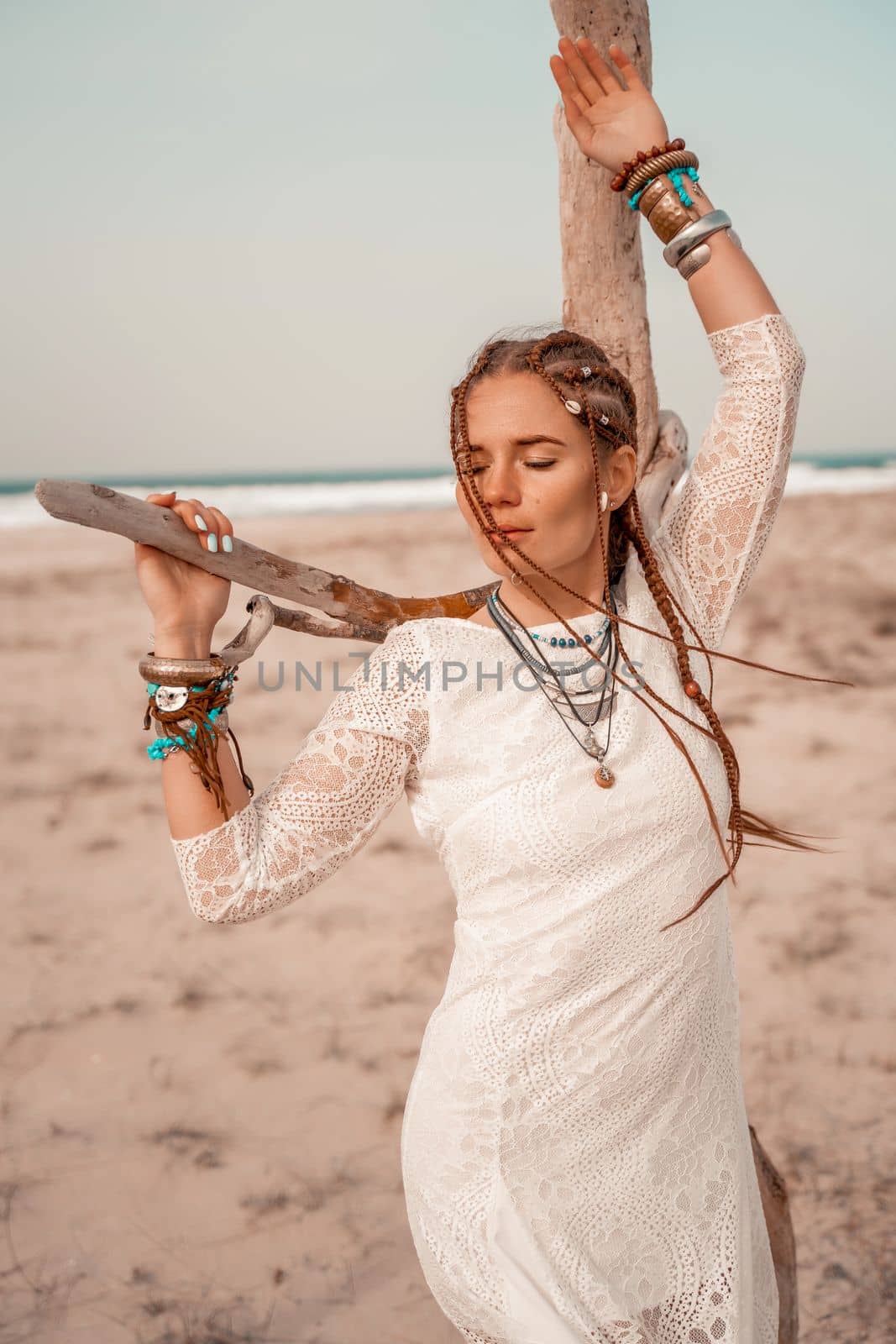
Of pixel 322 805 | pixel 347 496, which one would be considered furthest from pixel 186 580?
pixel 347 496

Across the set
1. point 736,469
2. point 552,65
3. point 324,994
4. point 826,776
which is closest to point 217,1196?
point 324,994

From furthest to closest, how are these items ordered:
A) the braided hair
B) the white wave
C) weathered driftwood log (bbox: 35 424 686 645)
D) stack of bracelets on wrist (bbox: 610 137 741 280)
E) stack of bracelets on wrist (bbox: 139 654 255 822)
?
1. the white wave
2. stack of bracelets on wrist (bbox: 610 137 741 280)
3. the braided hair
4. stack of bracelets on wrist (bbox: 139 654 255 822)
5. weathered driftwood log (bbox: 35 424 686 645)

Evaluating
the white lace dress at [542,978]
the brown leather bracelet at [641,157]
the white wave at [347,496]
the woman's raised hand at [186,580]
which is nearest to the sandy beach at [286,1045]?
the white lace dress at [542,978]

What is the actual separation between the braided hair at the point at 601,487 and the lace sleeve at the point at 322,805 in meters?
0.26

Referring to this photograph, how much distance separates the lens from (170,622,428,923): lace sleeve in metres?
1.54

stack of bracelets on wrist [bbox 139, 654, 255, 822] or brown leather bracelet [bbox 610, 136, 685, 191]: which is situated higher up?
brown leather bracelet [bbox 610, 136, 685, 191]

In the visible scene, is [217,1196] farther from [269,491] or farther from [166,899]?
[269,491]

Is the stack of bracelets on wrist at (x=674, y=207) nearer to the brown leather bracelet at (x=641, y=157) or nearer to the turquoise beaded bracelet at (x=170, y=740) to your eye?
the brown leather bracelet at (x=641, y=157)

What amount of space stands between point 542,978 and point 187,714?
0.64 m

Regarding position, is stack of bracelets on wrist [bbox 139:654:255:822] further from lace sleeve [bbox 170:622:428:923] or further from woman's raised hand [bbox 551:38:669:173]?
woman's raised hand [bbox 551:38:669:173]

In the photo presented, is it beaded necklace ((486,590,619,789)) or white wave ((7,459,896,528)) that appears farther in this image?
white wave ((7,459,896,528))

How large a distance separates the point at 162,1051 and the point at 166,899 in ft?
5.10

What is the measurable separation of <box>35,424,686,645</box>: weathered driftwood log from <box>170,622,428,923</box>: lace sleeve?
211 millimetres

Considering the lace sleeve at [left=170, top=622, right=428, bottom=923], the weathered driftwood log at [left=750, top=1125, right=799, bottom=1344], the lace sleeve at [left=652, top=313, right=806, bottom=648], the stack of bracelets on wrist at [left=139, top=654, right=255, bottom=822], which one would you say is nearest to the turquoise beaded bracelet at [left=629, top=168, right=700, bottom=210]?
the lace sleeve at [left=652, top=313, right=806, bottom=648]
